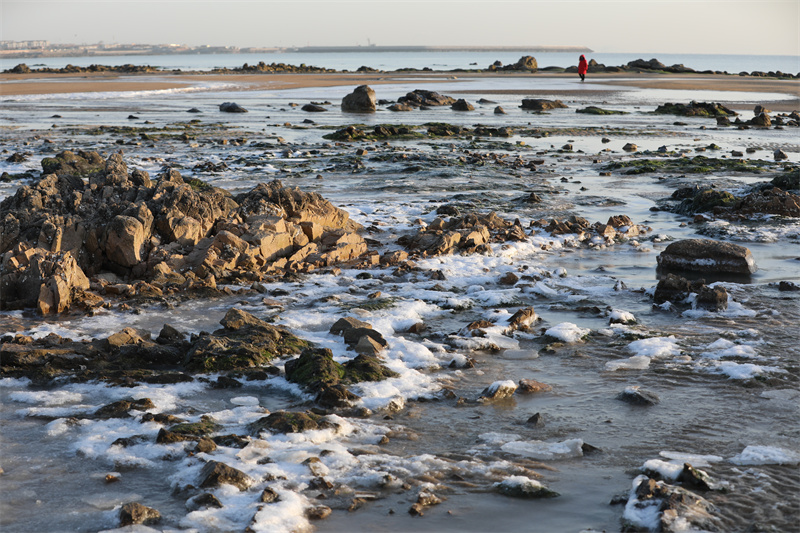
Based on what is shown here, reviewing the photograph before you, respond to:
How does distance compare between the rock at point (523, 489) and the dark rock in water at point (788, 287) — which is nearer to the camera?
the rock at point (523, 489)

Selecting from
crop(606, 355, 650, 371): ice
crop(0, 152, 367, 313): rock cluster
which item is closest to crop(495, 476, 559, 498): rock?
crop(606, 355, 650, 371): ice

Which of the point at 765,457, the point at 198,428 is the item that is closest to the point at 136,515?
the point at 198,428

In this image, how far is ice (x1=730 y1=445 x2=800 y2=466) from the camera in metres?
4.89

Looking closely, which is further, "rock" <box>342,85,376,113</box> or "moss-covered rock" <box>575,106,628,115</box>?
"rock" <box>342,85,376,113</box>

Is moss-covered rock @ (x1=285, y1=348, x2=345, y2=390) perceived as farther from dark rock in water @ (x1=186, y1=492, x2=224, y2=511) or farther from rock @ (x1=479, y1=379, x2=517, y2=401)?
dark rock in water @ (x1=186, y1=492, x2=224, y2=511)

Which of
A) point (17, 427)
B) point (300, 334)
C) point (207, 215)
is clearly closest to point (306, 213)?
point (207, 215)

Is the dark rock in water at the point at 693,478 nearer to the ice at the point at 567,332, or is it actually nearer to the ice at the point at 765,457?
the ice at the point at 765,457

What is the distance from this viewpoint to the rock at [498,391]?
593 centimetres

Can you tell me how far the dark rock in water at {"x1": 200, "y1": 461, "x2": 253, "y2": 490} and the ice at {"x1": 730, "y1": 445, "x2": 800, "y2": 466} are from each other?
3213mm

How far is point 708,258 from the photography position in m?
9.84

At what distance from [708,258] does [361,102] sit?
3024 cm

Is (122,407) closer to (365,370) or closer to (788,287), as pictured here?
(365,370)

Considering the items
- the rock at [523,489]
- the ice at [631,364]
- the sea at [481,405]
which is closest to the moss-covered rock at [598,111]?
the sea at [481,405]

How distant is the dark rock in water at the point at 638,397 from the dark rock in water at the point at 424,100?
119 feet
